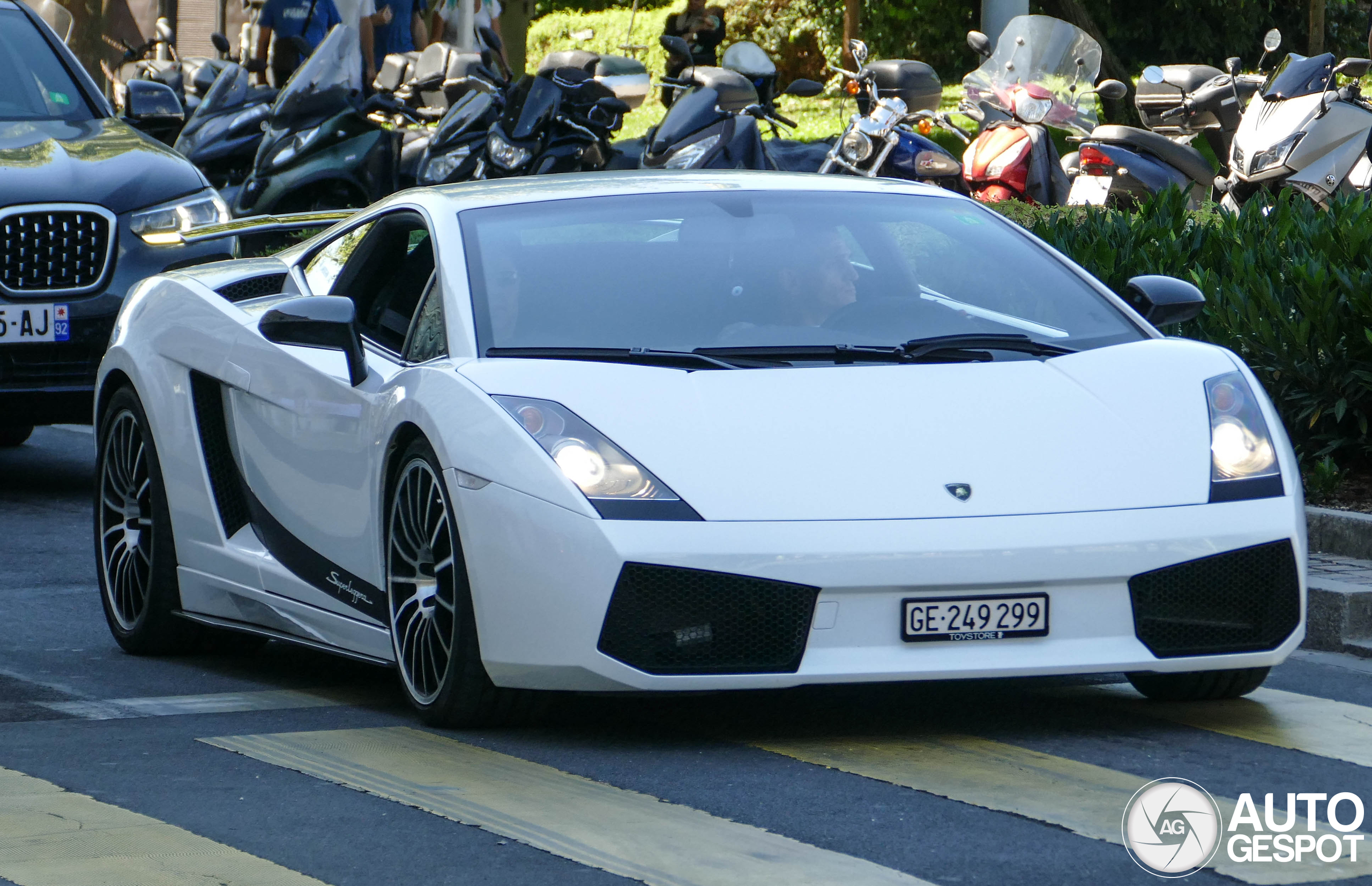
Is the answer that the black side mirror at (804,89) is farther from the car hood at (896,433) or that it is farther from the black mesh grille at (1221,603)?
the black mesh grille at (1221,603)

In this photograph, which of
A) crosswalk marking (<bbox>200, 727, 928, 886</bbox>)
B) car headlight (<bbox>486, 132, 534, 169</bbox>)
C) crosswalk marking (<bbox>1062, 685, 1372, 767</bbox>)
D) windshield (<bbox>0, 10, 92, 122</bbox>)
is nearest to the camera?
crosswalk marking (<bbox>200, 727, 928, 886</bbox>)

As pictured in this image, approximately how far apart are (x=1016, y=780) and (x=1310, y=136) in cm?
829

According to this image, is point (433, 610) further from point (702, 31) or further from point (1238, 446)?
point (702, 31)

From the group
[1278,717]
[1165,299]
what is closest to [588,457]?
[1278,717]

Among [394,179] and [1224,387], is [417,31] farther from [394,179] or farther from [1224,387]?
[1224,387]

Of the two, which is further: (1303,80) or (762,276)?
(1303,80)

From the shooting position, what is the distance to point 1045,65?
1566cm

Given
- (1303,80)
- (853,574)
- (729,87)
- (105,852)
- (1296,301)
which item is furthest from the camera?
(729,87)

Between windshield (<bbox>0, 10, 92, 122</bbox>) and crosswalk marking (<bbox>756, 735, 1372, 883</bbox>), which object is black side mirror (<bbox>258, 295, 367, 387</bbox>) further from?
windshield (<bbox>0, 10, 92, 122</bbox>)

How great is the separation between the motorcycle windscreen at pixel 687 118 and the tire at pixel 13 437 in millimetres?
4004

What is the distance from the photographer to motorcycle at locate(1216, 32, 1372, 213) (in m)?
12.2

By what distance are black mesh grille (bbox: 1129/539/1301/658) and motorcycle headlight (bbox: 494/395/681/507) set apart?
1.05 m

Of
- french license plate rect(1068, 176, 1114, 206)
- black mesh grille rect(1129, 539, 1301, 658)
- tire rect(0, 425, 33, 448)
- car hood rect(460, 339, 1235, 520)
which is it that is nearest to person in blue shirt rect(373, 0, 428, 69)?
french license plate rect(1068, 176, 1114, 206)

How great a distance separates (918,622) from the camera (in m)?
4.84
